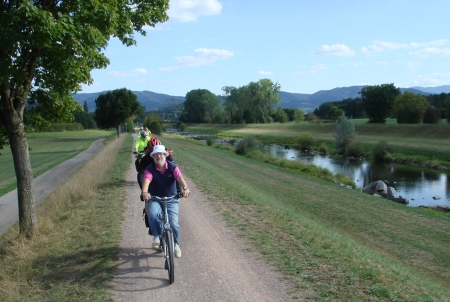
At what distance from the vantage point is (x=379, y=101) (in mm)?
76375

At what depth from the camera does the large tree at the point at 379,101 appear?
250 feet

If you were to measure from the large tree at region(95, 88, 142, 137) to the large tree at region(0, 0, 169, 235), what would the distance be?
171 feet

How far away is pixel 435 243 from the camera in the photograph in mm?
12016

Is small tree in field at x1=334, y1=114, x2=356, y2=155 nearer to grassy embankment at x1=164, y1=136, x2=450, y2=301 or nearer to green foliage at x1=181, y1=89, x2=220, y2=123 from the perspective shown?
grassy embankment at x1=164, y1=136, x2=450, y2=301

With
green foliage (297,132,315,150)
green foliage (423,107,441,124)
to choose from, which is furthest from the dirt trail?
green foliage (423,107,441,124)

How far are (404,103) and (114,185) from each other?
2439 inches

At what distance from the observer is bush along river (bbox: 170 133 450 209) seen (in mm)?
22469

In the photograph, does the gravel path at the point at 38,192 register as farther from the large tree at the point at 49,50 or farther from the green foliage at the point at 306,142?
the green foliage at the point at 306,142

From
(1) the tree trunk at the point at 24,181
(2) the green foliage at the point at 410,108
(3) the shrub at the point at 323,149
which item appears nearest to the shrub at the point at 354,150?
(3) the shrub at the point at 323,149

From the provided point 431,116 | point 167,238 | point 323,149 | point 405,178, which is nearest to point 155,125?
point 323,149

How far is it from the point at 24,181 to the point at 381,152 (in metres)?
39.7

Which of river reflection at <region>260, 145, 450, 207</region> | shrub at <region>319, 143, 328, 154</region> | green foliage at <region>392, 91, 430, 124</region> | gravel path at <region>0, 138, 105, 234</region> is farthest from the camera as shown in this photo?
green foliage at <region>392, 91, 430, 124</region>

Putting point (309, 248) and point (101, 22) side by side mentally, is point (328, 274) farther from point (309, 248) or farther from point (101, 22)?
point (101, 22)

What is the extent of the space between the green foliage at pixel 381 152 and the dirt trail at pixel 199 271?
1460 inches
